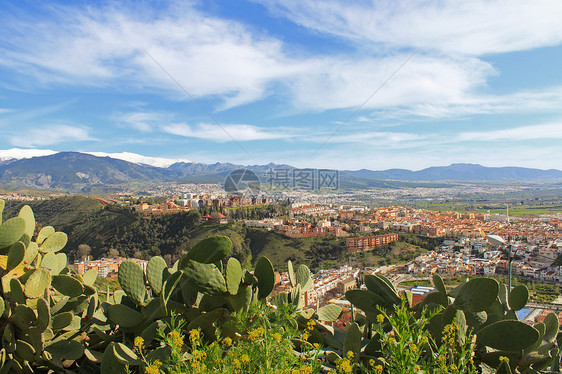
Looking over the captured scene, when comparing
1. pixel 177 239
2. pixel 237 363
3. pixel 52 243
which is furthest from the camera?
pixel 177 239

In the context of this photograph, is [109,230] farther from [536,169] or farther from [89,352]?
[536,169]

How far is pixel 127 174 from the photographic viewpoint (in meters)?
122

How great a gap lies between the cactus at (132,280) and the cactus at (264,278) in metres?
0.49

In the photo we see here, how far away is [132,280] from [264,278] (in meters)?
0.56

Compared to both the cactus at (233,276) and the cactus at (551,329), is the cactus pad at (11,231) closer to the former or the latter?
the cactus at (233,276)

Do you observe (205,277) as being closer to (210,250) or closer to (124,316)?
(210,250)

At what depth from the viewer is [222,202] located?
40375 mm

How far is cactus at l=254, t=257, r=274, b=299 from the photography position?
1.55 metres

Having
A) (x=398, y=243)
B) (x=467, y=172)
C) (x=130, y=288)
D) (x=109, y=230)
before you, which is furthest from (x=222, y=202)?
(x=467, y=172)

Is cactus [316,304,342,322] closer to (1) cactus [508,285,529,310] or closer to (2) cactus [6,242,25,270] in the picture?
(1) cactus [508,285,529,310]

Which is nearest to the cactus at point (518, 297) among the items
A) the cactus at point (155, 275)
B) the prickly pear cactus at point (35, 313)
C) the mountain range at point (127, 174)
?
the cactus at point (155, 275)

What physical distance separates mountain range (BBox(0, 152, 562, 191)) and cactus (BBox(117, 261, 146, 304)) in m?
70.0

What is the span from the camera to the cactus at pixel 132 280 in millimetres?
1524

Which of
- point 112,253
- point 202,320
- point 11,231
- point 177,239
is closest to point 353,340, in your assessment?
point 202,320
